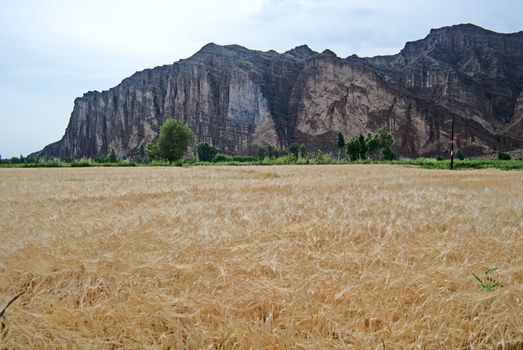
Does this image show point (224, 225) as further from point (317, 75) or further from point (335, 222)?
point (317, 75)

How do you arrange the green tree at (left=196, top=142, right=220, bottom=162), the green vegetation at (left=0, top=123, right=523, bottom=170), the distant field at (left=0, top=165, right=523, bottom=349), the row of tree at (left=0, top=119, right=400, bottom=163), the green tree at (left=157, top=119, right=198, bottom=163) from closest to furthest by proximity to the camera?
the distant field at (left=0, top=165, right=523, bottom=349) < the green vegetation at (left=0, top=123, right=523, bottom=170) < the green tree at (left=157, top=119, right=198, bottom=163) < the row of tree at (left=0, top=119, right=400, bottom=163) < the green tree at (left=196, top=142, right=220, bottom=162)

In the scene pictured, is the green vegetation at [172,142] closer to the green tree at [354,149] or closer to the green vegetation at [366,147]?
the green tree at [354,149]

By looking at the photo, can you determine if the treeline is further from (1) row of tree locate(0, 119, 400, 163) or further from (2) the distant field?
(2) the distant field

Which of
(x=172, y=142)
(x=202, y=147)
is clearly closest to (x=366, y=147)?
(x=172, y=142)

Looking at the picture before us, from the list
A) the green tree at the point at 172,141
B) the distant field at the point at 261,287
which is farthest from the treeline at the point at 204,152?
the distant field at the point at 261,287

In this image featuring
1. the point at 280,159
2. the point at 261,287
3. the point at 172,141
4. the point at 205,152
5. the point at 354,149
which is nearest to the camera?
the point at 261,287

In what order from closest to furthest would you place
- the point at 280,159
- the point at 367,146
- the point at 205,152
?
the point at 280,159, the point at 367,146, the point at 205,152

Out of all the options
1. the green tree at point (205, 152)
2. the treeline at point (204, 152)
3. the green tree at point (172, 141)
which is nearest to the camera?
the treeline at point (204, 152)

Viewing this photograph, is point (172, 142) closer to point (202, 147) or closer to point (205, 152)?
point (205, 152)

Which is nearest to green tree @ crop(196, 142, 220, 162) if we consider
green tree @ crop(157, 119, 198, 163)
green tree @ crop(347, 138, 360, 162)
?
green tree @ crop(157, 119, 198, 163)

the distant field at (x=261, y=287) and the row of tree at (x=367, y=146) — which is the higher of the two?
the row of tree at (x=367, y=146)

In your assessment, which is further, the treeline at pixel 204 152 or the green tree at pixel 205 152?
the green tree at pixel 205 152

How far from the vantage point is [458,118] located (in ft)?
542

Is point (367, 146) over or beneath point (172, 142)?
beneath
